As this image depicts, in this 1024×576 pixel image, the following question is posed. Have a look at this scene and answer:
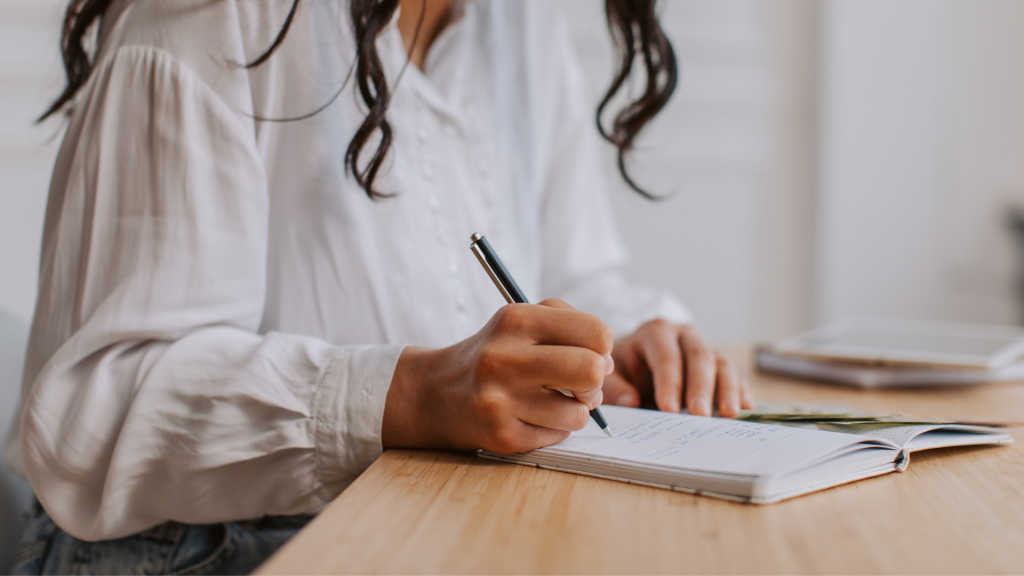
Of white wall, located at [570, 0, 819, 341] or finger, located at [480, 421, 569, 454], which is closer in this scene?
finger, located at [480, 421, 569, 454]

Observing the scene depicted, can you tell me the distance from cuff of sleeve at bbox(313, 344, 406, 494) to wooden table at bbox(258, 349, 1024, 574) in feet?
0.14

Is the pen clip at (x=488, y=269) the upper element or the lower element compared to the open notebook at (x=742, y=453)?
upper

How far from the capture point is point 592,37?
1949 millimetres

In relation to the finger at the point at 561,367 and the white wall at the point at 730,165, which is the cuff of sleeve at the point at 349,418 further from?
the white wall at the point at 730,165

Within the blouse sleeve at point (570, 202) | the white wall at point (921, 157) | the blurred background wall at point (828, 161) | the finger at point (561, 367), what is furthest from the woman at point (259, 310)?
the white wall at point (921, 157)

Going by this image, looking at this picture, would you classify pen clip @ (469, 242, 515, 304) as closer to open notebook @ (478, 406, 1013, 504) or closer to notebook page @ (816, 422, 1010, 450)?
open notebook @ (478, 406, 1013, 504)

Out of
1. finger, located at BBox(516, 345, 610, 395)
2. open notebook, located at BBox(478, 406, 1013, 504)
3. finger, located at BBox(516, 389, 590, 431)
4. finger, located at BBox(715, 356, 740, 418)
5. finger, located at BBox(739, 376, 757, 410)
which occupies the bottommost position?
finger, located at BBox(739, 376, 757, 410)

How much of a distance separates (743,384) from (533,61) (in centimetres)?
55

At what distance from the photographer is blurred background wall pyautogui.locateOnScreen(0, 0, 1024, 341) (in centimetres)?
196

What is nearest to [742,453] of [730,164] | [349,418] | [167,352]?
[349,418]

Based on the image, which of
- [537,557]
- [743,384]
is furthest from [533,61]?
[537,557]

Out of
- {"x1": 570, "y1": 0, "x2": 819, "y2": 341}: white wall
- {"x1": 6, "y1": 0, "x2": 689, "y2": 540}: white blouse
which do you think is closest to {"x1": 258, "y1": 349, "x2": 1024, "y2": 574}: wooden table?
{"x1": 6, "y1": 0, "x2": 689, "y2": 540}: white blouse

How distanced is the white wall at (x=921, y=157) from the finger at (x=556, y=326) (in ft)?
5.98

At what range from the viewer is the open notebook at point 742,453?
0.36 m
